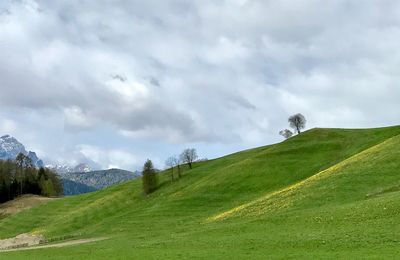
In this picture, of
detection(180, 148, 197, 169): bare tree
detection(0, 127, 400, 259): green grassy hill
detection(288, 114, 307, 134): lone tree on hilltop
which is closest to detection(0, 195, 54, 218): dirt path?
detection(0, 127, 400, 259): green grassy hill

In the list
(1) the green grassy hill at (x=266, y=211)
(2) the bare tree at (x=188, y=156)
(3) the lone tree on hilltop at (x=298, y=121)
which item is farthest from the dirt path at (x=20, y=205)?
(3) the lone tree on hilltop at (x=298, y=121)

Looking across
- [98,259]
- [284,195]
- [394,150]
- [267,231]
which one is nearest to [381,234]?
[267,231]

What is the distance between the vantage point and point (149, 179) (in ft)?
385

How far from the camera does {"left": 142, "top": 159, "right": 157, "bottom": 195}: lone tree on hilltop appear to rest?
11668 centimetres

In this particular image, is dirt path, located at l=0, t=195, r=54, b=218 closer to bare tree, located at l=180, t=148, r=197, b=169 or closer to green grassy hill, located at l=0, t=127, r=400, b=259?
green grassy hill, located at l=0, t=127, r=400, b=259

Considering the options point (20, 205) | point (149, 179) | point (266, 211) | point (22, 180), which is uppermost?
point (22, 180)

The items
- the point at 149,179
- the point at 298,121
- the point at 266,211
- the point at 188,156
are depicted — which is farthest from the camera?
the point at 298,121

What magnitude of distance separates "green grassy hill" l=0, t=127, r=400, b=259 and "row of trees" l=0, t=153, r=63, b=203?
54277 millimetres

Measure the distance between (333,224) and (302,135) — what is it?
3296 inches

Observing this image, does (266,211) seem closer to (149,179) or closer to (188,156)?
(149,179)

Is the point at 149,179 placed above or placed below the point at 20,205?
below

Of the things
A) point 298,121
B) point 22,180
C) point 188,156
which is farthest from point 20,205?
Answer: point 298,121

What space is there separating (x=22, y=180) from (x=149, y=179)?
93548 millimetres

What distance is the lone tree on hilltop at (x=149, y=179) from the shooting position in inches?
4594
